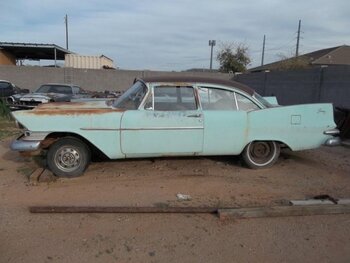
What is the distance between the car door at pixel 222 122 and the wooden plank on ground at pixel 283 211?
171 cm

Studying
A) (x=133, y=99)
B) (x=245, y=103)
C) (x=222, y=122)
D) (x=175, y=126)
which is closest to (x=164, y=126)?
(x=175, y=126)

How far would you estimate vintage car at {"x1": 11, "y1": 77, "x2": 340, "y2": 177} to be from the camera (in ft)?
18.8

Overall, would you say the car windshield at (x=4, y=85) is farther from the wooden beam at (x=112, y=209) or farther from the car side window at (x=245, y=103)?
the wooden beam at (x=112, y=209)

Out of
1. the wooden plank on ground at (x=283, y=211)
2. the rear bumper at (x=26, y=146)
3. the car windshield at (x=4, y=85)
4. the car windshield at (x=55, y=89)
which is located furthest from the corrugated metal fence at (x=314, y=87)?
the car windshield at (x=4, y=85)

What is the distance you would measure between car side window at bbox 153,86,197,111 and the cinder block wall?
68.9 ft

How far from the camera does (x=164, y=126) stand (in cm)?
588

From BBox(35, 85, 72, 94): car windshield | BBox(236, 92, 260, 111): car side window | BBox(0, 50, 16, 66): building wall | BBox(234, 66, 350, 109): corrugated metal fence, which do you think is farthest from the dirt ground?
BBox(0, 50, 16, 66): building wall

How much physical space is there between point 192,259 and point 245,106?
329 centimetres

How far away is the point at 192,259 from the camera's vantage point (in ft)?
11.6

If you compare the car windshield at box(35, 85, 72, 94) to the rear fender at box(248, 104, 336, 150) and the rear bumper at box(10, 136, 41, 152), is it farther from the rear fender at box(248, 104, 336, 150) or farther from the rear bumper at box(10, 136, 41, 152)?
the rear fender at box(248, 104, 336, 150)

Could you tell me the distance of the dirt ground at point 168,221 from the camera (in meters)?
3.64

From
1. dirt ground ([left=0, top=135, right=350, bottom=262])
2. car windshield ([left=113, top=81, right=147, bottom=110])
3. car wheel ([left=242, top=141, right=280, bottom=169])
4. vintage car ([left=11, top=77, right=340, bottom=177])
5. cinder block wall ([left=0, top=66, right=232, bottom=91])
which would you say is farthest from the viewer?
cinder block wall ([left=0, top=66, right=232, bottom=91])

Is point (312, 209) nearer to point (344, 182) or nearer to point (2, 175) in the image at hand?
point (344, 182)

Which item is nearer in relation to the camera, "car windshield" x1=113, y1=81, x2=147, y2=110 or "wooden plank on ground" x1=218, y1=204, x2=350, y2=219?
"wooden plank on ground" x1=218, y1=204, x2=350, y2=219
